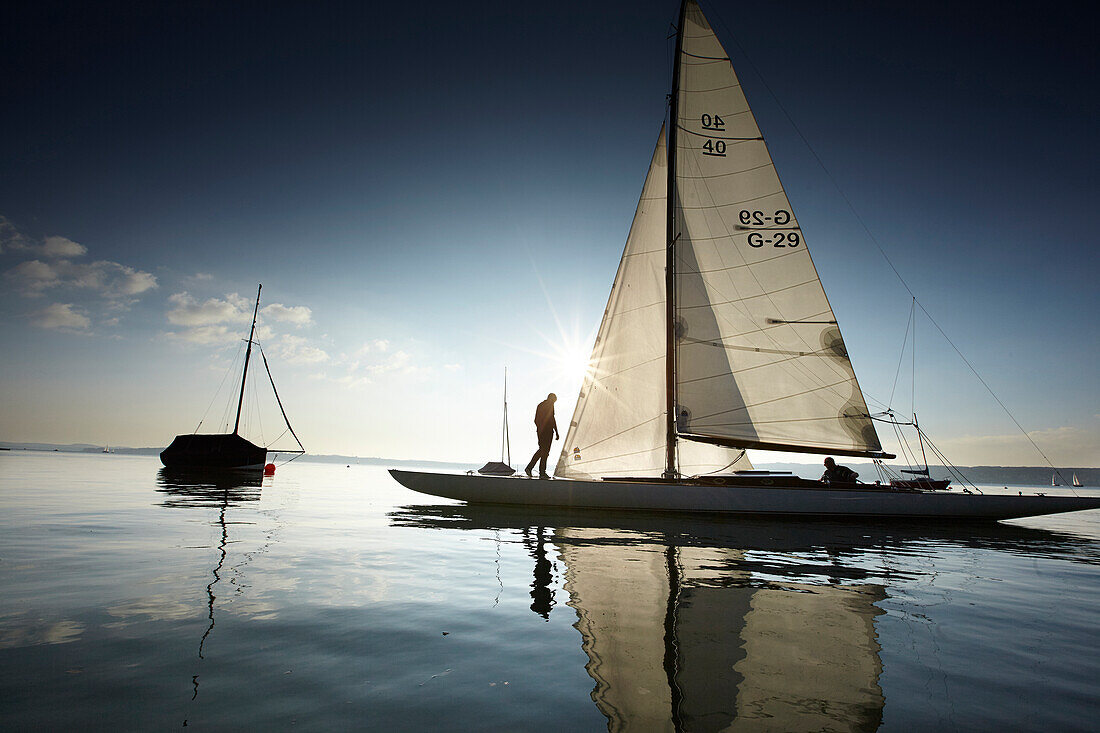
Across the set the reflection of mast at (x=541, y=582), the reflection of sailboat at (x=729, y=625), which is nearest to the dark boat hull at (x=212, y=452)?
the reflection of sailboat at (x=729, y=625)

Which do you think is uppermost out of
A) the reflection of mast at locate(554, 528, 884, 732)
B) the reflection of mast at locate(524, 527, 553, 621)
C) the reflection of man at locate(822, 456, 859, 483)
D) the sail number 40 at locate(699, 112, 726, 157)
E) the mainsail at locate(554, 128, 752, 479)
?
the sail number 40 at locate(699, 112, 726, 157)

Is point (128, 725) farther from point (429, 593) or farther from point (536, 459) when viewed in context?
point (536, 459)

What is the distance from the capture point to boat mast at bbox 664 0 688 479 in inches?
610

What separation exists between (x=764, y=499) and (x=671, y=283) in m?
6.75

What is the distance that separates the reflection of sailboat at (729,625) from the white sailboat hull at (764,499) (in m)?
2.36

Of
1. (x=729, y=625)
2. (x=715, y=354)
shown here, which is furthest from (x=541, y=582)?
(x=715, y=354)

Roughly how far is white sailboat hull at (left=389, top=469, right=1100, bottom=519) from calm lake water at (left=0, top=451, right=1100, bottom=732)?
15.2ft

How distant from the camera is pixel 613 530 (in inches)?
461

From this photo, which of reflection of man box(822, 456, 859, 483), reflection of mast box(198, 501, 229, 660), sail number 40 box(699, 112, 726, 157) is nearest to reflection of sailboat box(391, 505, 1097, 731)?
reflection of mast box(198, 501, 229, 660)

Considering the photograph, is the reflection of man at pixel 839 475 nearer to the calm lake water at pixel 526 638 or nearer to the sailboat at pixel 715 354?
the sailboat at pixel 715 354

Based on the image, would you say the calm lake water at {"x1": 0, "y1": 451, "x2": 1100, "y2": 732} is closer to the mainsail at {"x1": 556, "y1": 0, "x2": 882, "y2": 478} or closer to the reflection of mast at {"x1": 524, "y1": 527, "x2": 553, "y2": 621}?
the reflection of mast at {"x1": 524, "y1": 527, "x2": 553, "y2": 621}

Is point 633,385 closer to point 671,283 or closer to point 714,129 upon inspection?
point 671,283

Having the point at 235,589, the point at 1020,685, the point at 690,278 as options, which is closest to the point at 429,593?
the point at 235,589

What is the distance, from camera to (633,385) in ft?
51.7
